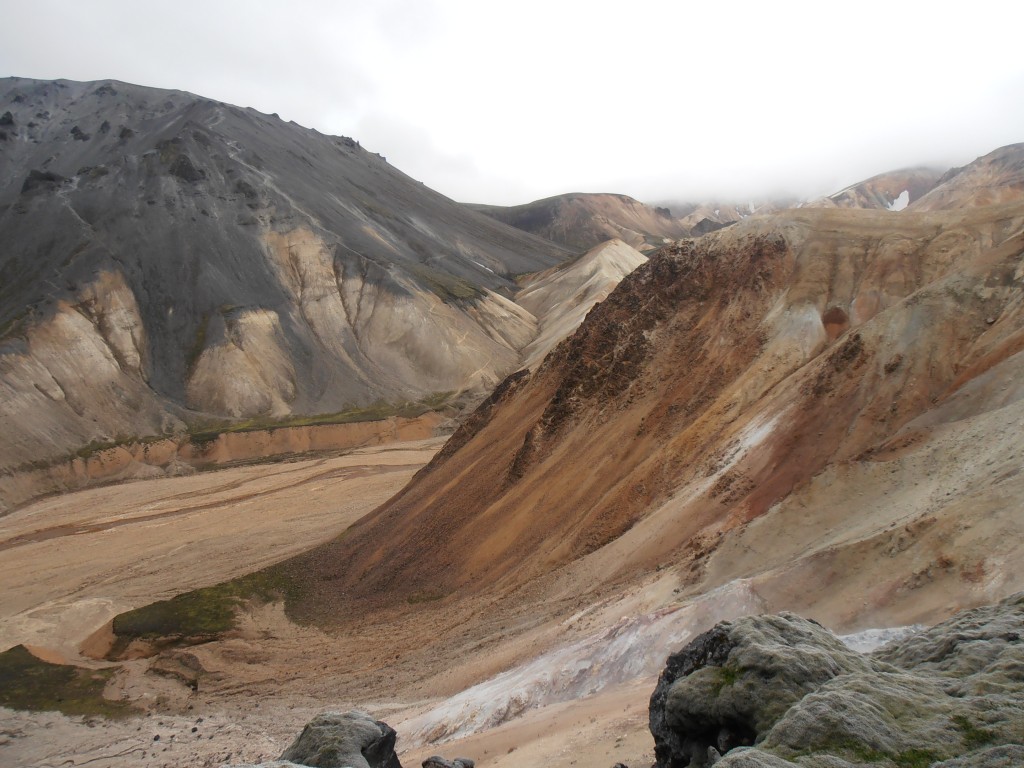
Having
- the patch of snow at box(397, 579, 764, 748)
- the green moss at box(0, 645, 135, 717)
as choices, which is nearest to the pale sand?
the green moss at box(0, 645, 135, 717)

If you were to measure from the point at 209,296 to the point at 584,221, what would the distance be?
119 m

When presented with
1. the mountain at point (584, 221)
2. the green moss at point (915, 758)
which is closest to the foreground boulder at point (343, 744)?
the green moss at point (915, 758)

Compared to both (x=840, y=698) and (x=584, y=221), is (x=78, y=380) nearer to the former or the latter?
(x=840, y=698)

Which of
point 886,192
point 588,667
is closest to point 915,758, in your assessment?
point 588,667

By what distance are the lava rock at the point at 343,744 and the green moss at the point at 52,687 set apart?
14698 mm

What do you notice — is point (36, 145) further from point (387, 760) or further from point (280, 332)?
point (387, 760)

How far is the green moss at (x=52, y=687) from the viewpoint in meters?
22.7

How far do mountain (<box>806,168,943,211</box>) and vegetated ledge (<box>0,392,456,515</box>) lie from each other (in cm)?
13913

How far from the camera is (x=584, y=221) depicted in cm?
18562

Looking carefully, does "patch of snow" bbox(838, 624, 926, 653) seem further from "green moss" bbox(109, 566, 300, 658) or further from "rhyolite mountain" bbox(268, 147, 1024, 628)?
"green moss" bbox(109, 566, 300, 658)

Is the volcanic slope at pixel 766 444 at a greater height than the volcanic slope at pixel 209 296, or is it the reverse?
the volcanic slope at pixel 209 296

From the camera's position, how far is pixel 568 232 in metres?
186

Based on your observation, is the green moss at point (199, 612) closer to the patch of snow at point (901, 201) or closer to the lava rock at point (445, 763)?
the lava rock at point (445, 763)

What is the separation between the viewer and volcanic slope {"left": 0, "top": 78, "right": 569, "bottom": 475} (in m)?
68.7
